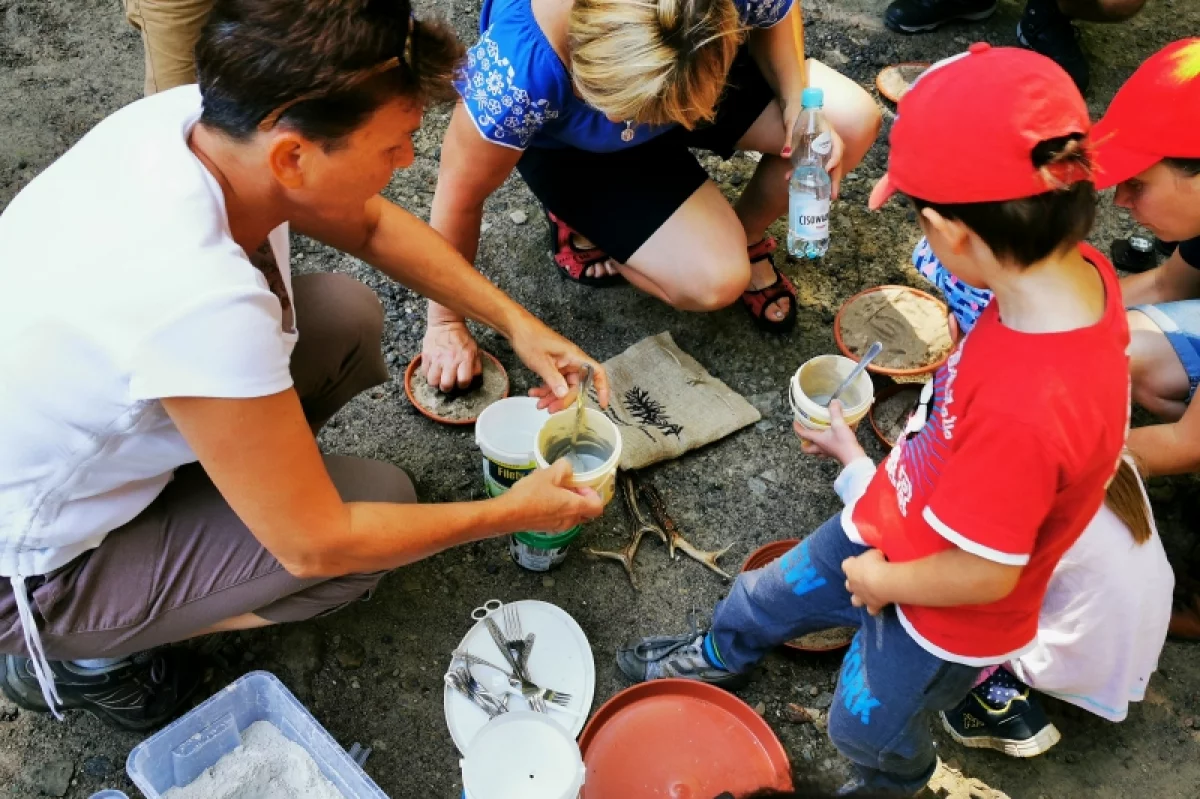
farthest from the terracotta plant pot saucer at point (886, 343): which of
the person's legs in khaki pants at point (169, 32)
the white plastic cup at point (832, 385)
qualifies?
the person's legs in khaki pants at point (169, 32)

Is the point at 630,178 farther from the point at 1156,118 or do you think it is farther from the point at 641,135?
the point at 1156,118

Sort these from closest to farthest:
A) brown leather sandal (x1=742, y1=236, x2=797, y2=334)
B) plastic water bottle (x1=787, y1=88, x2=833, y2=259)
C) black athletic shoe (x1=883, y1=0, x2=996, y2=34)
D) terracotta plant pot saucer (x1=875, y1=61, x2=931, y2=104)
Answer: plastic water bottle (x1=787, y1=88, x2=833, y2=259), brown leather sandal (x1=742, y1=236, x2=797, y2=334), terracotta plant pot saucer (x1=875, y1=61, x2=931, y2=104), black athletic shoe (x1=883, y1=0, x2=996, y2=34)

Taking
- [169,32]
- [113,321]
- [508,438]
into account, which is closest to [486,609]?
[508,438]

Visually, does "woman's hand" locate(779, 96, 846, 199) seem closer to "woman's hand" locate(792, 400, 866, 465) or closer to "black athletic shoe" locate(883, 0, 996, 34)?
"woman's hand" locate(792, 400, 866, 465)

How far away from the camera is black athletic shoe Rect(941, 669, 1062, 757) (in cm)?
223

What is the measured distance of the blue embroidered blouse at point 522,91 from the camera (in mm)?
2428

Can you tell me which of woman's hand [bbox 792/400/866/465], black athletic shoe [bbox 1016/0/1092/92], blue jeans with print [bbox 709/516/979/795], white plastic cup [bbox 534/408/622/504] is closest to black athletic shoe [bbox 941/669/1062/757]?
blue jeans with print [bbox 709/516/979/795]

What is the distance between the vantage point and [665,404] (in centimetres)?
292

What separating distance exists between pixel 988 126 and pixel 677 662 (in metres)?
1.44

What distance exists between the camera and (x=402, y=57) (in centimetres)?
156

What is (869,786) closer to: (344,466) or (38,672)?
(344,466)

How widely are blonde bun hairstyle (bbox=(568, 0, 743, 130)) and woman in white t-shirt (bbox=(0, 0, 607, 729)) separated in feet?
2.05

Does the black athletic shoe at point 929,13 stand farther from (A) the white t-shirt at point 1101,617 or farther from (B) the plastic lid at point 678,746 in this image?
(B) the plastic lid at point 678,746

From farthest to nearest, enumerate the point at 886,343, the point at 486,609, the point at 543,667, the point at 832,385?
the point at 886,343 < the point at 832,385 < the point at 486,609 < the point at 543,667
